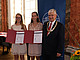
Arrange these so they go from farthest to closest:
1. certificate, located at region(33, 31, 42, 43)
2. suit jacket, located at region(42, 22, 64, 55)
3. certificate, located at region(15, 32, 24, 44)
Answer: certificate, located at region(15, 32, 24, 44), certificate, located at region(33, 31, 42, 43), suit jacket, located at region(42, 22, 64, 55)

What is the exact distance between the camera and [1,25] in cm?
686

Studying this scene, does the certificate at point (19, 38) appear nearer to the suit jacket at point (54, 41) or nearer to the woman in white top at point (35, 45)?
the woman in white top at point (35, 45)

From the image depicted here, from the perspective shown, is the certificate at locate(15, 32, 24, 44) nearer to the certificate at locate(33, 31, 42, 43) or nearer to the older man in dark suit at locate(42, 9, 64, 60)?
the certificate at locate(33, 31, 42, 43)

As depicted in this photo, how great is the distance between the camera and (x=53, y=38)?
6.56 ft

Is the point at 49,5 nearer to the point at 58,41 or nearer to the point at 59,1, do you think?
the point at 59,1

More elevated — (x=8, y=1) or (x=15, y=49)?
(x=8, y=1)

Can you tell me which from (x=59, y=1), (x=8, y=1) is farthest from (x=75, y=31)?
(x=8, y=1)

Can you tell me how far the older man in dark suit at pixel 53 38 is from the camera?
195 cm

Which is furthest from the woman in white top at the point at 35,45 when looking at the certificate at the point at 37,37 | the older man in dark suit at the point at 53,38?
the older man in dark suit at the point at 53,38

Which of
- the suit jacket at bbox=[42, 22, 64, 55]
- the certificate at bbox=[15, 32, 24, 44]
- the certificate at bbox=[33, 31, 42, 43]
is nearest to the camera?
Answer: the suit jacket at bbox=[42, 22, 64, 55]

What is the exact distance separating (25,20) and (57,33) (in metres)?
4.40

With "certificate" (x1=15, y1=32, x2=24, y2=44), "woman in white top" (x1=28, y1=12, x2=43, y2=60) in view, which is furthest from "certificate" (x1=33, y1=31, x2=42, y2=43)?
"certificate" (x1=15, y1=32, x2=24, y2=44)

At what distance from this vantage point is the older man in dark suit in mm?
1951

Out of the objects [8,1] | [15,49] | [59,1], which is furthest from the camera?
[8,1]
